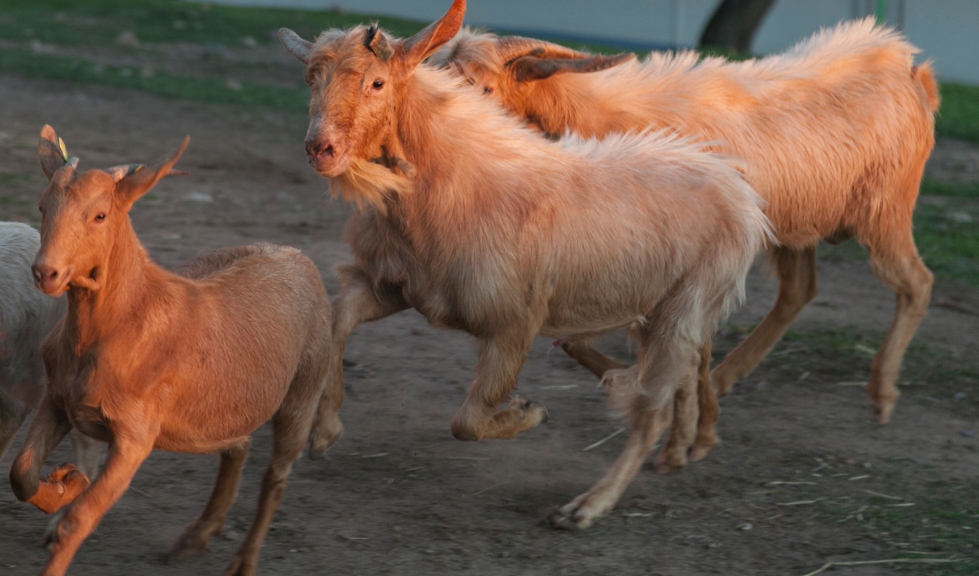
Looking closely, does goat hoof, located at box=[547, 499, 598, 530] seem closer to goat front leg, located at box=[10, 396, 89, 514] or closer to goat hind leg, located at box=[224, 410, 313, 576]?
goat hind leg, located at box=[224, 410, 313, 576]

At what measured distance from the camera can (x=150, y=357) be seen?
3230 mm

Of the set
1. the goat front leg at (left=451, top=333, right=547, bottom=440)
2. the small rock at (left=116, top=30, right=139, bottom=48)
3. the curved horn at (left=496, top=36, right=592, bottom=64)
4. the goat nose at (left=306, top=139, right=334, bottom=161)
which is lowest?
the small rock at (left=116, top=30, right=139, bottom=48)

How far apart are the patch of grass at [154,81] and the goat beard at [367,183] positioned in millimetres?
7780

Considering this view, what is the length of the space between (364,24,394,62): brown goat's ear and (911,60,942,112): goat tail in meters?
3.17

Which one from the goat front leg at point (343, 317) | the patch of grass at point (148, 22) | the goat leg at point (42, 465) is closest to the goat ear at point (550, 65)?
the goat front leg at point (343, 317)

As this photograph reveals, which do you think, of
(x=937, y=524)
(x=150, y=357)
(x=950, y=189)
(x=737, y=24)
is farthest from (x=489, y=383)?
(x=737, y=24)

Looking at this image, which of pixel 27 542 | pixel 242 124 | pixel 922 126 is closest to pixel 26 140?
pixel 242 124

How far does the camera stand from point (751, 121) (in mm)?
5320

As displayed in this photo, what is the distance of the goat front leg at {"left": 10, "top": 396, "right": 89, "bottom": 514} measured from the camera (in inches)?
123

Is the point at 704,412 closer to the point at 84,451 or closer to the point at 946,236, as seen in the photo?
the point at 84,451

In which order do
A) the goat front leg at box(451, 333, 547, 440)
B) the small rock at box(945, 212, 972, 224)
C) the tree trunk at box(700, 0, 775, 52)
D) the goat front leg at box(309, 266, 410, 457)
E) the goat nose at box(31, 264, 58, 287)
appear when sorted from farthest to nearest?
the tree trunk at box(700, 0, 775, 52)
the small rock at box(945, 212, 972, 224)
the goat front leg at box(309, 266, 410, 457)
the goat front leg at box(451, 333, 547, 440)
the goat nose at box(31, 264, 58, 287)

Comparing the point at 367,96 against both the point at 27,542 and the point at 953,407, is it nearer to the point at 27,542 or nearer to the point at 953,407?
the point at 27,542

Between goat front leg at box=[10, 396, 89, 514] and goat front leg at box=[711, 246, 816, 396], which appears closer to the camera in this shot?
goat front leg at box=[10, 396, 89, 514]

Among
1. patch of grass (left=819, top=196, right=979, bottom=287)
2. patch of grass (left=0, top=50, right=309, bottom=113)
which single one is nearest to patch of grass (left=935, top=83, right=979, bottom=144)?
patch of grass (left=819, top=196, right=979, bottom=287)
